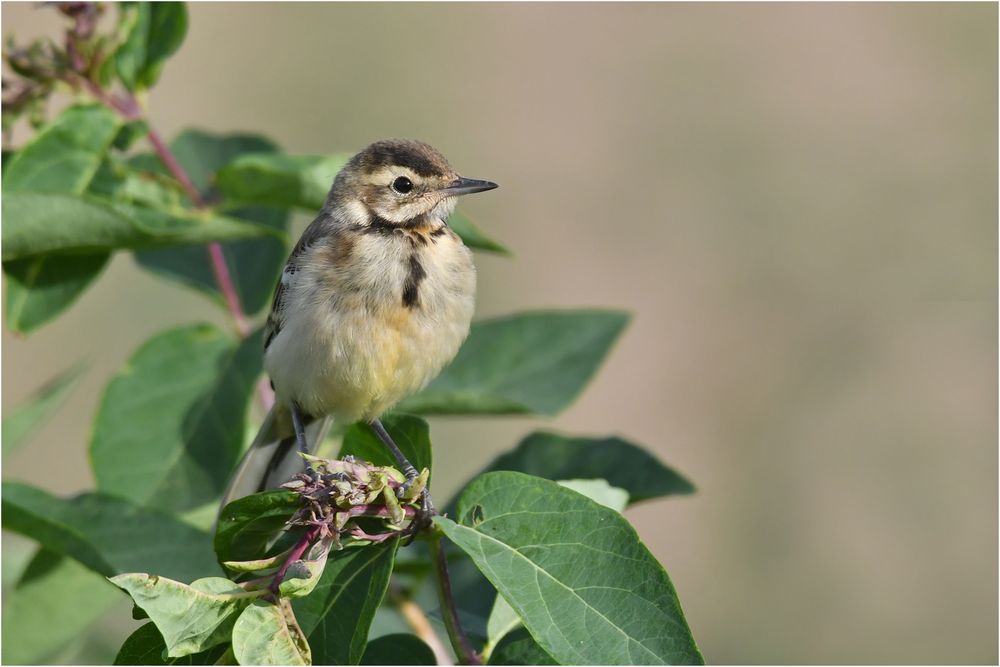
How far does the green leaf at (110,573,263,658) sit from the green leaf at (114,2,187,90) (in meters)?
2.13

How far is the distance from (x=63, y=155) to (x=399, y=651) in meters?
2.02

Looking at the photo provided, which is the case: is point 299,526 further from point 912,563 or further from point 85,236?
point 912,563

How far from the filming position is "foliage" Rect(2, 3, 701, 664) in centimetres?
279

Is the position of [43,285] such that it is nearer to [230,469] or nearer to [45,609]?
[230,469]

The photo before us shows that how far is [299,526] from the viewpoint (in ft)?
9.59

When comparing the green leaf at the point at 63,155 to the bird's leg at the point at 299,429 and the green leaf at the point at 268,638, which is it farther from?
the green leaf at the point at 268,638

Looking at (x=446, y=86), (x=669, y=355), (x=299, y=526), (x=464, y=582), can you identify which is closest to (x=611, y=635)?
(x=299, y=526)

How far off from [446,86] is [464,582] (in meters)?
11.9

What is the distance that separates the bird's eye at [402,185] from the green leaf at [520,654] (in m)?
2.14

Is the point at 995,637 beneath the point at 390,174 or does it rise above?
beneath

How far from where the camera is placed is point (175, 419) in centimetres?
403

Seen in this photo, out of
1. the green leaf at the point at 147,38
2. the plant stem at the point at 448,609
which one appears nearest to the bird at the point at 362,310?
the green leaf at the point at 147,38

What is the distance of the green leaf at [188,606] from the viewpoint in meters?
2.63

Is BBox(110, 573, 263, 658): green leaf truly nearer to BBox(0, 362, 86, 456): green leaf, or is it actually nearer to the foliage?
the foliage
